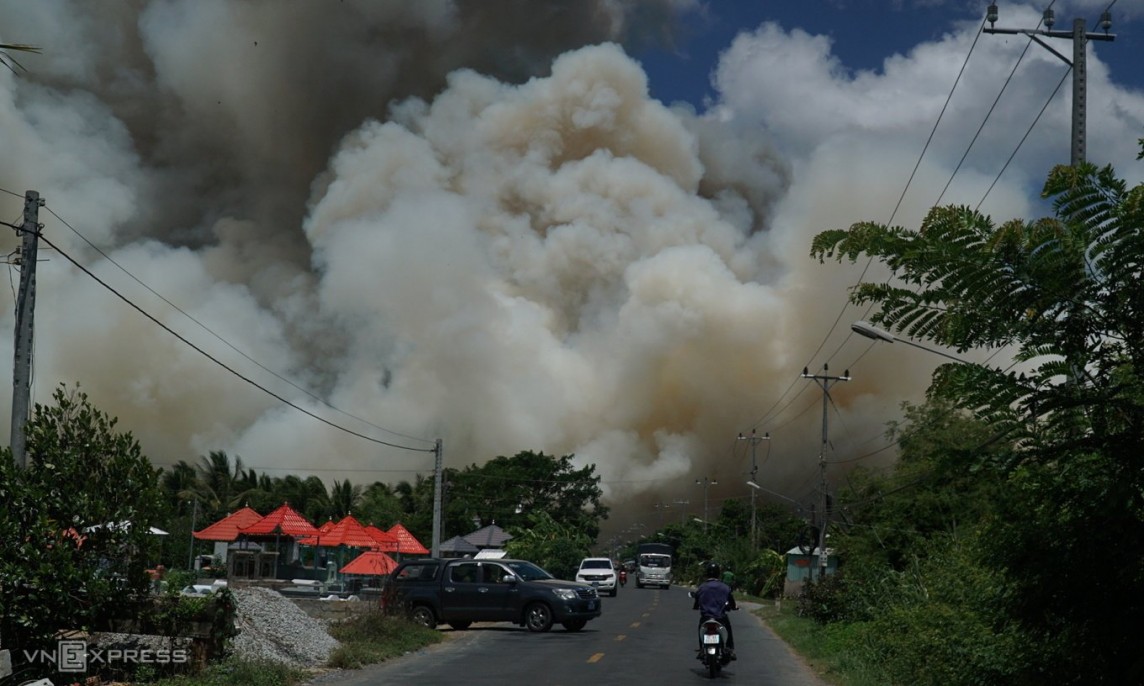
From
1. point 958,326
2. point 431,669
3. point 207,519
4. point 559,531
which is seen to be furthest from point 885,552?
point 207,519

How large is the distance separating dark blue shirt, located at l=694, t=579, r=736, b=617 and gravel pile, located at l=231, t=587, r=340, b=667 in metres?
6.18

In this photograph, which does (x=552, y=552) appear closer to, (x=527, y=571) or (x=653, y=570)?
(x=653, y=570)

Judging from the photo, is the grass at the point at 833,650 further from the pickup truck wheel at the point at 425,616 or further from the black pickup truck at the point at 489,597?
the pickup truck wheel at the point at 425,616

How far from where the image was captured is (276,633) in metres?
18.0

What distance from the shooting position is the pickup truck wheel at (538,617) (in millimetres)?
26922

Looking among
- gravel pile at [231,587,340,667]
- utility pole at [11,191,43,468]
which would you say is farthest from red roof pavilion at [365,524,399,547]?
utility pole at [11,191,43,468]

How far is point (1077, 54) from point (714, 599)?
9563mm

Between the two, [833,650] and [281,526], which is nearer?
[833,650]

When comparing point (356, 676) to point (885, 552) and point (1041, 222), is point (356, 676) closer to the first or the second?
point (1041, 222)

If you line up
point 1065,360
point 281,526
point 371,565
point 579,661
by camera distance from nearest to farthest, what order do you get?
point 1065,360
point 579,661
point 371,565
point 281,526

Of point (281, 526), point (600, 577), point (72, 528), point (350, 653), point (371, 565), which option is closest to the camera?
point (72, 528)

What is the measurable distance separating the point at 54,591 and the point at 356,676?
5038mm

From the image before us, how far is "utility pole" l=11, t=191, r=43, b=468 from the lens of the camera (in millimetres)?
16859

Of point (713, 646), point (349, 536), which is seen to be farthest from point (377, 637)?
point (349, 536)
